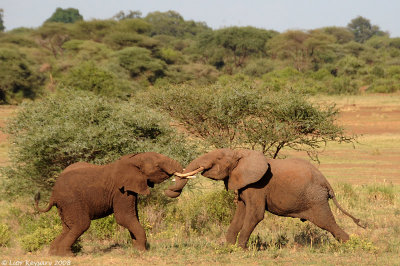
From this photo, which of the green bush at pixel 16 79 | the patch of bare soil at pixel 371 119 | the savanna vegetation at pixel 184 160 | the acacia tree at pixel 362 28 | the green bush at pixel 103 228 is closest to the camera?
the savanna vegetation at pixel 184 160

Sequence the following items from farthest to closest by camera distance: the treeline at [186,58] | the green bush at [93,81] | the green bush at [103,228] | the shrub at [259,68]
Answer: the shrub at [259,68]
the treeline at [186,58]
the green bush at [93,81]
the green bush at [103,228]

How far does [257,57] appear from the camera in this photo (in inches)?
3083

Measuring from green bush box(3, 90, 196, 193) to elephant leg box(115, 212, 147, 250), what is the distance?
2.86 metres

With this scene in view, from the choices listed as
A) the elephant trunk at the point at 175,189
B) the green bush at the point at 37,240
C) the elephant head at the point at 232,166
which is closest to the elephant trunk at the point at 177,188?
the elephant trunk at the point at 175,189

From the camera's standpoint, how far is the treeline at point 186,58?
4903cm

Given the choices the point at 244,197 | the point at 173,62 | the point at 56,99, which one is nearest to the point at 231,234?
the point at 244,197

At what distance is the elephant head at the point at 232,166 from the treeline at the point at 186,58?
2619 cm

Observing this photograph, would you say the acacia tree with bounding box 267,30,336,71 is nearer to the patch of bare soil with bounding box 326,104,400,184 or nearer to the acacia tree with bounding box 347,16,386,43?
the patch of bare soil with bounding box 326,104,400,184

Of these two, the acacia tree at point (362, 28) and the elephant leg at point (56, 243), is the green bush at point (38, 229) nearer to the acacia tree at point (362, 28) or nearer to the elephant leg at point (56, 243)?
the elephant leg at point (56, 243)

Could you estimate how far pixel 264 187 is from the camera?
930 cm

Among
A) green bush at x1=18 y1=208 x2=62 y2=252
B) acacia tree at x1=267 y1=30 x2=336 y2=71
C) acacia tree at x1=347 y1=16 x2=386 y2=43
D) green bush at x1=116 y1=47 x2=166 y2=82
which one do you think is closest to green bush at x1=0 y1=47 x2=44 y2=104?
green bush at x1=116 y1=47 x2=166 y2=82

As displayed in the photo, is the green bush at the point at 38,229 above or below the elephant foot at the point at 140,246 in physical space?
below

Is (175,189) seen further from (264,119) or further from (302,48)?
(302,48)

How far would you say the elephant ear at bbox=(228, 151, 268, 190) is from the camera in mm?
9039
